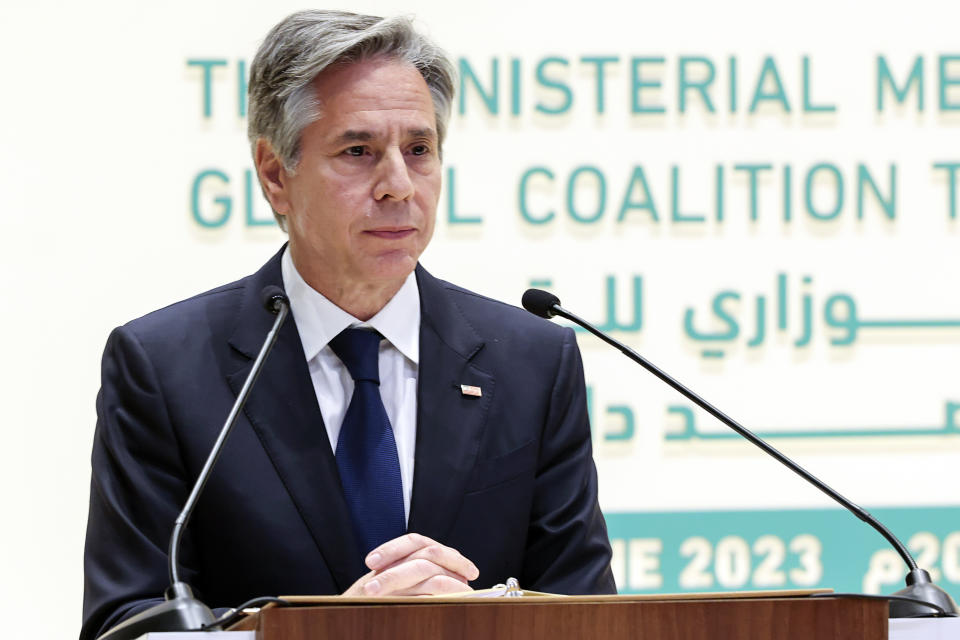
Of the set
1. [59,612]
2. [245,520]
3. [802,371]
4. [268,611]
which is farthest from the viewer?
[802,371]

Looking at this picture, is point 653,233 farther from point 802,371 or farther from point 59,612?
point 59,612

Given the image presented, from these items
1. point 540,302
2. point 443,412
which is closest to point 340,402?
point 443,412

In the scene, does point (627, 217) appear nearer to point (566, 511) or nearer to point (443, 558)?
point (566, 511)

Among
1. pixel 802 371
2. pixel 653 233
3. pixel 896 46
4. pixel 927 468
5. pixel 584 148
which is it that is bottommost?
pixel 927 468

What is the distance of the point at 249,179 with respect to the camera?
11.7 ft

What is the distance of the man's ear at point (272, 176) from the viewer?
239 centimetres

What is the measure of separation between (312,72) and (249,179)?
1.37m

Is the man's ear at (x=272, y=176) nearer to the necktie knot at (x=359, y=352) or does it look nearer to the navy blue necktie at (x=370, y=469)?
the necktie knot at (x=359, y=352)

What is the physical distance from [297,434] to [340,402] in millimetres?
111

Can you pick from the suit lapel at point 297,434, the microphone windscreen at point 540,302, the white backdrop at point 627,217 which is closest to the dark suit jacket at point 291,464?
the suit lapel at point 297,434

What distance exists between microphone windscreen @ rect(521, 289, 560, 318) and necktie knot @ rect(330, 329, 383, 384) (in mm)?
308

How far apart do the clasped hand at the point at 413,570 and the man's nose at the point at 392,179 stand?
0.63 meters

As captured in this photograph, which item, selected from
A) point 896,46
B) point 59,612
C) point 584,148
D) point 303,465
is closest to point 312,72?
point 303,465

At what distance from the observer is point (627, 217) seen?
3.66 meters
